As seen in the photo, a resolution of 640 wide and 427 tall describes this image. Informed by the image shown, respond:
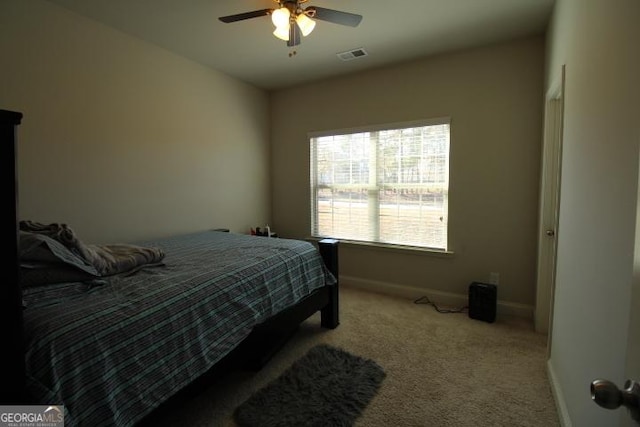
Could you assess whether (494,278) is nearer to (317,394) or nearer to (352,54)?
(317,394)

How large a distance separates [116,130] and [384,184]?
103 inches

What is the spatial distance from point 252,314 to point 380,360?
101 cm

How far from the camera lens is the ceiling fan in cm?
195

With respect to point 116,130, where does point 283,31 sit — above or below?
above

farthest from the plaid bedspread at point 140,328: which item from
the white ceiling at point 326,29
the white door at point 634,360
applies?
the white ceiling at point 326,29

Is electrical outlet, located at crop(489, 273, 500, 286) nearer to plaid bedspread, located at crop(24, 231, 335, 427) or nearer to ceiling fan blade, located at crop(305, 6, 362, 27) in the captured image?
plaid bedspread, located at crop(24, 231, 335, 427)

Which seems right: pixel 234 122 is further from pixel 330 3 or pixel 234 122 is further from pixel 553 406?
pixel 553 406

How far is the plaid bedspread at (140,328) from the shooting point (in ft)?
3.49

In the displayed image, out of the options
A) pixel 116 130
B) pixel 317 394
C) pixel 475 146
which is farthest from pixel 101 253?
pixel 475 146

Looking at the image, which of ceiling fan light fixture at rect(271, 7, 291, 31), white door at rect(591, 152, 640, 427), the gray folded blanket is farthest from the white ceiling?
white door at rect(591, 152, 640, 427)

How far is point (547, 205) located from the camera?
2518mm

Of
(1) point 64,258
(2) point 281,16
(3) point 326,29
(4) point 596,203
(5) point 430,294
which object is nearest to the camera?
(4) point 596,203

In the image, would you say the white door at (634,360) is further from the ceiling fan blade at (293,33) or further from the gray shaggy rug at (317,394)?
the ceiling fan blade at (293,33)

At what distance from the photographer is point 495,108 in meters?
2.93
